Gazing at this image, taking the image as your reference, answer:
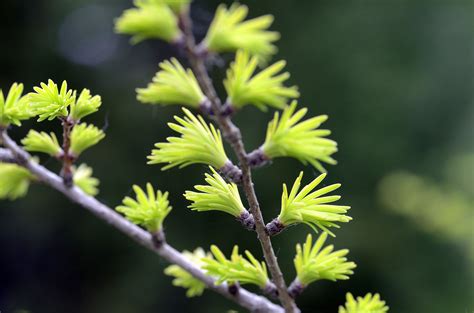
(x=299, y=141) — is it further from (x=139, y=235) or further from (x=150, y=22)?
(x=139, y=235)

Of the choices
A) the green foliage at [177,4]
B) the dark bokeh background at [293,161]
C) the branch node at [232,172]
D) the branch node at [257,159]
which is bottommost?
the dark bokeh background at [293,161]

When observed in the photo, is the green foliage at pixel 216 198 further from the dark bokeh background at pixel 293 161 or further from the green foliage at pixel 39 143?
the dark bokeh background at pixel 293 161

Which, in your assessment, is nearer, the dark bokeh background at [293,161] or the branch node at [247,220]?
the branch node at [247,220]

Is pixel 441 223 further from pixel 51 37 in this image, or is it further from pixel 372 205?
pixel 51 37

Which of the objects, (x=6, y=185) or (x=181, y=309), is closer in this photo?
(x=6, y=185)

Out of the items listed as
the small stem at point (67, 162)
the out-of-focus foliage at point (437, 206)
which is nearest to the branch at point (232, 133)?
the small stem at point (67, 162)

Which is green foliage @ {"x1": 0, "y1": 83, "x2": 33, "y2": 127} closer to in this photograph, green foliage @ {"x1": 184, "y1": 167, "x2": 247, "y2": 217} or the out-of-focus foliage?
green foliage @ {"x1": 184, "y1": 167, "x2": 247, "y2": 217}

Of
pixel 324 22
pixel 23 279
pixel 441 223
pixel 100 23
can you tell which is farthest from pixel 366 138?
pixel 23 279

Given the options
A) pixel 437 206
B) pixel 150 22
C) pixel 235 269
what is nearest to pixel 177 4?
pixel 150 22
